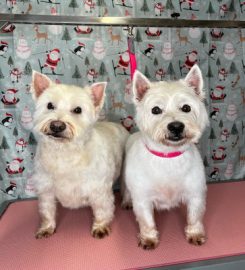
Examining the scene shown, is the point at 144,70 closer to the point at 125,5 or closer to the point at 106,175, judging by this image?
the point at 125,5

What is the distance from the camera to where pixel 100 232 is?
2.02m

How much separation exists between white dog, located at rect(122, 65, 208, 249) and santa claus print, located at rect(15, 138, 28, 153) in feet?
3.45

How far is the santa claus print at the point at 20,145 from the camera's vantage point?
2.60 metres

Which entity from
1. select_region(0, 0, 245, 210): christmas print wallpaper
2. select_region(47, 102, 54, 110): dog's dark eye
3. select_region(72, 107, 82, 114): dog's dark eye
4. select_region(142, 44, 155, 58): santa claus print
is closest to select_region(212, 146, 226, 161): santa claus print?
select_region(0, 0, 245, 210): christmas print wallpaper

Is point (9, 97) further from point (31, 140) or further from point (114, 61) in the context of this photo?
point (114, 61)

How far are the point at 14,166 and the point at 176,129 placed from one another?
157cm

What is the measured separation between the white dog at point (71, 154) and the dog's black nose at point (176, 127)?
525 mm

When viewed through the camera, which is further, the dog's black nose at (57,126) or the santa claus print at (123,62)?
the santa claus print at (123,62)

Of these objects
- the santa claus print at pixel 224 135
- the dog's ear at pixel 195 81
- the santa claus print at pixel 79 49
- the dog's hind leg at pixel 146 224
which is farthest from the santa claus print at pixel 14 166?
the santa claus print at pixel 224 135

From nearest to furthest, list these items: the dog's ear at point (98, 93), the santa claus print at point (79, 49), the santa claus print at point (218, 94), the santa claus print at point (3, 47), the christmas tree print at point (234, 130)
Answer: the dog's ear at point (98, 93), the santa claus print at point (3, 47), the santa claus print at point (79, 49), the santa claus print at point (218, 94), the christmas tree print at point (234, 130)

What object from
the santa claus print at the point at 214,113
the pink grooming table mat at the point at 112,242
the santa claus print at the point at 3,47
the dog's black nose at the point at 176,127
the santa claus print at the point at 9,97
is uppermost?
the santa claus print at the point at 3,47

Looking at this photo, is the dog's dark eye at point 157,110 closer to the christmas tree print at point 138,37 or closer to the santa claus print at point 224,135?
the christmas tree print at point 138,37

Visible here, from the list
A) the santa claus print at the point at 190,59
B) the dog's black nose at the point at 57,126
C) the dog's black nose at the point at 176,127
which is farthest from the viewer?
the santa claus print at the point at 190,59

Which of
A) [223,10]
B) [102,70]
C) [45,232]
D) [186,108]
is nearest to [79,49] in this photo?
[102,70]
